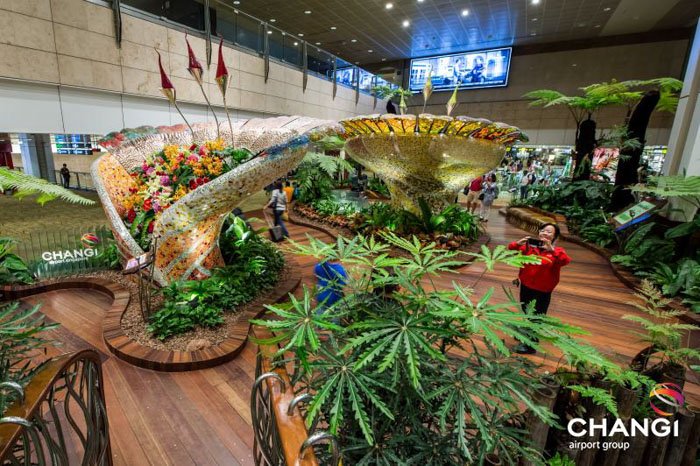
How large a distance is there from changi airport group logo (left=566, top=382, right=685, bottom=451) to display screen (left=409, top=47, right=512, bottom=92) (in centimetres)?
1560

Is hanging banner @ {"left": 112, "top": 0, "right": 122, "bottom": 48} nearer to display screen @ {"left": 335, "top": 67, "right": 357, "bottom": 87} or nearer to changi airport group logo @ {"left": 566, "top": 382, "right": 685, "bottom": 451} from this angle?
display screen @ {"left": 335, "top": 67, "right": 357, "bottom": 87}

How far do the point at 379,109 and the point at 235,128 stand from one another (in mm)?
13737

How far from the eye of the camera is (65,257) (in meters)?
4.34

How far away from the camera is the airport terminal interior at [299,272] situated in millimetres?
1014

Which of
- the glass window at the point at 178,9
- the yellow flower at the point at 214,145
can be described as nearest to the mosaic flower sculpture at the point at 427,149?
the yellow flower at the point at 214,145

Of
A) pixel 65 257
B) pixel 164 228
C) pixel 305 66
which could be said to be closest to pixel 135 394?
pixel 164 228

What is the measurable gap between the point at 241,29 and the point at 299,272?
24.5 ft

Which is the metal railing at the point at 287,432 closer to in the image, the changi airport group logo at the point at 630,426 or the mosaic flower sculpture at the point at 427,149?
the changi airport group logo at the point at 630,426

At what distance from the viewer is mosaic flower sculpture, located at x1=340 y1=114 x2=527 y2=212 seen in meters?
4.61

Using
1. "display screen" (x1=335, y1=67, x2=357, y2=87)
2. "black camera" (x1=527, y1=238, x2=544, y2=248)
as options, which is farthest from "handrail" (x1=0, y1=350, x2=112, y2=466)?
"display screen" (x1=335, y1=67, x2=357, y2=87)

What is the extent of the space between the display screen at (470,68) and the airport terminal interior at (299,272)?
14.5 ft

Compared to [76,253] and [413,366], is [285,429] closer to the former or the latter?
[413,366]

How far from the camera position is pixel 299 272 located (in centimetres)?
472

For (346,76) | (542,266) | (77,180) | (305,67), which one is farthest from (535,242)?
(346,76)
